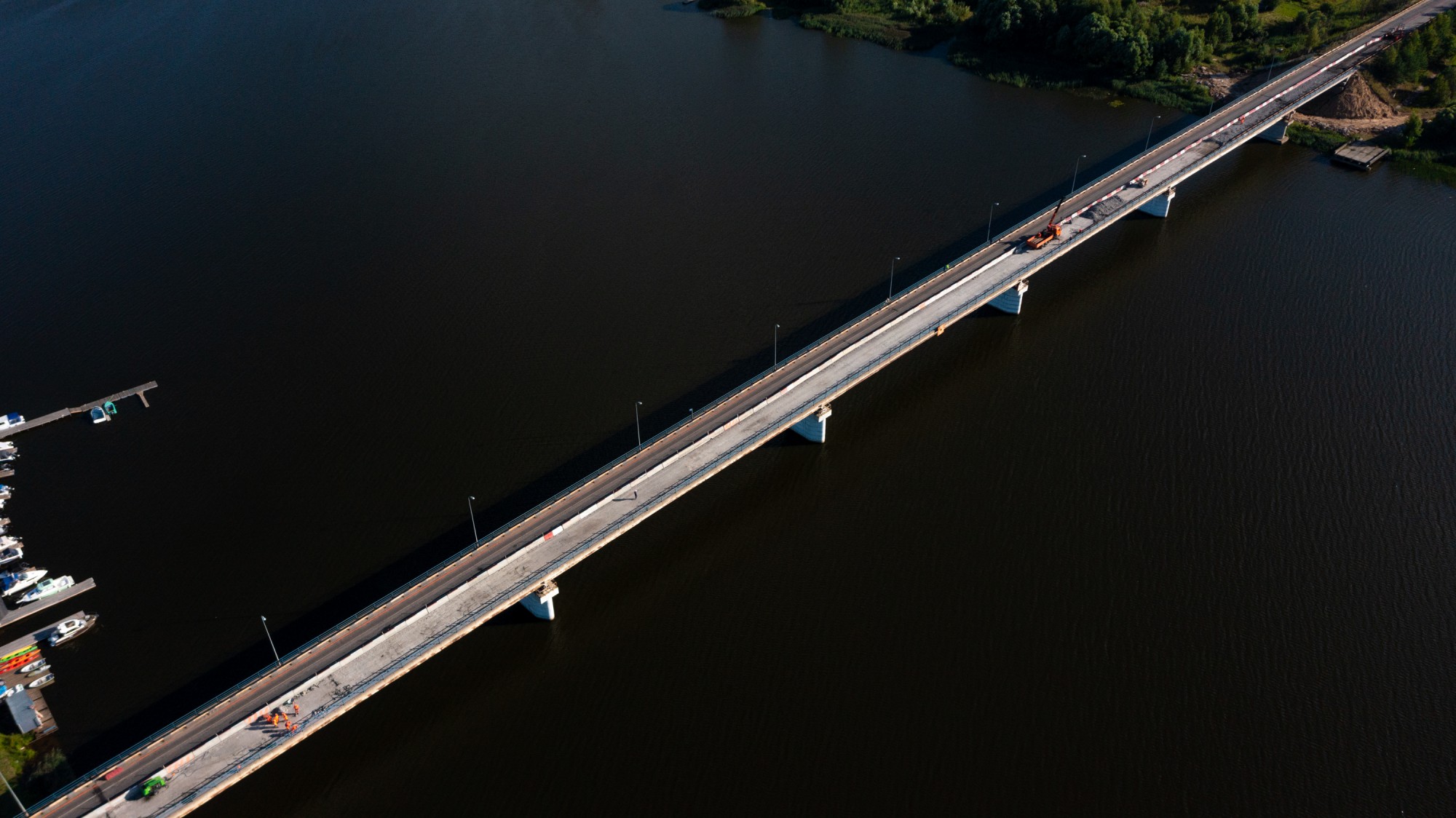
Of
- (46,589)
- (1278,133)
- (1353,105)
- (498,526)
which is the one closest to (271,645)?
(498,526)

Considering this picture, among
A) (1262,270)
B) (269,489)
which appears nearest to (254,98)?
(269,489)

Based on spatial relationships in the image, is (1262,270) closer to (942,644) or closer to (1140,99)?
(1140,99)

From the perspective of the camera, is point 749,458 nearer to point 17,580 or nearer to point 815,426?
point 815,426

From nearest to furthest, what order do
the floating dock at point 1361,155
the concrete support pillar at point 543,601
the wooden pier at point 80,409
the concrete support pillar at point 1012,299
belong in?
the concrete support pillar at point 543,601
the wooden pier at point 80,409
the concrete support pillar at point 1012,299
the floating dock at point 1361,155

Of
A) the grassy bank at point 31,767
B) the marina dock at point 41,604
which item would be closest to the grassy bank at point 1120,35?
the marina dock at point 41,604

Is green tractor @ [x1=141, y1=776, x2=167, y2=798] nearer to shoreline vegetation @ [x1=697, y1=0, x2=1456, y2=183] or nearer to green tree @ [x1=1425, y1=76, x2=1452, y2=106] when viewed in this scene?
shoreline vegetation @ [x1=697, y1=0, x2=1456, y2=183]

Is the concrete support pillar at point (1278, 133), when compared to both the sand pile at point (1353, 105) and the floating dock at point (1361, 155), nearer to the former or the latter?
the floating dock at point (1361, 155)
